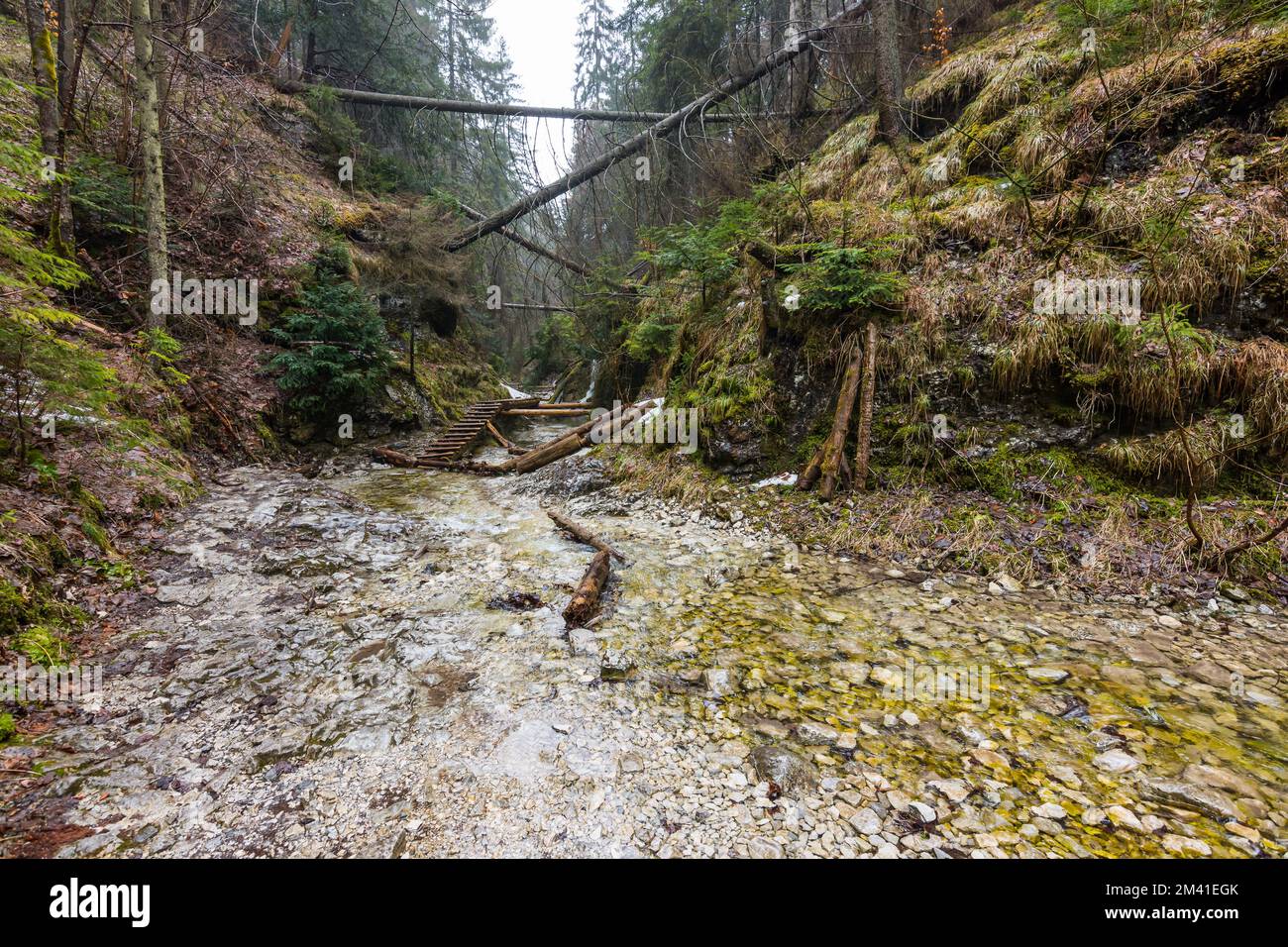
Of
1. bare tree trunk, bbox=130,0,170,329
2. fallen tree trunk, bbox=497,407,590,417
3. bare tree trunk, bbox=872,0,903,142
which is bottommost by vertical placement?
fallen tree trunk, bbox=497,407,590,417

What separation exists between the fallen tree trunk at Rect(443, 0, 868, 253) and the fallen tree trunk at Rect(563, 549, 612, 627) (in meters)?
9.12

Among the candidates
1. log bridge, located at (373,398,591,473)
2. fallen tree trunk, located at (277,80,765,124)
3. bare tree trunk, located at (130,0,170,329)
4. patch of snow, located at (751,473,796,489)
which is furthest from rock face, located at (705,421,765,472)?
bare tree trunk, located at (130,0,170,329)

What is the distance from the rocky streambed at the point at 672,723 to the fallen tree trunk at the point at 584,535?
66 cm

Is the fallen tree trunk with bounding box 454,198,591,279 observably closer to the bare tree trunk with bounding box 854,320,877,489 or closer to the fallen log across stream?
the bare tree trunk with bounding box 854,320,877,489

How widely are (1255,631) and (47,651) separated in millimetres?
7654

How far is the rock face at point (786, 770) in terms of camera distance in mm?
2260

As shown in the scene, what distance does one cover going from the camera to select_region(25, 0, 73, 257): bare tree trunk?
6.45 metres

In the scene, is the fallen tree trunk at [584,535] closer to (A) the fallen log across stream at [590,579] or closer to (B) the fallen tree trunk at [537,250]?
(A) the fallen log across stream at [590,579]

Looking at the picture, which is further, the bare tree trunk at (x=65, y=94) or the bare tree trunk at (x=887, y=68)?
the bare tree trunk at (x=887, y=68)

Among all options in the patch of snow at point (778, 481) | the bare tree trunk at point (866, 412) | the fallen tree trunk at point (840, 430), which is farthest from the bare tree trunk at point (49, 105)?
the bare tree trunk at point (866, 412)

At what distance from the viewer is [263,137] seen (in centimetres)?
1266

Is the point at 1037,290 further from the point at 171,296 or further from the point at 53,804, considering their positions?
the point at 171,296

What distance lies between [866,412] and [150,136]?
10.3 m

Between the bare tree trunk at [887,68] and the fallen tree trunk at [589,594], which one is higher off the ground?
the bare tree trunk at [887,68]
